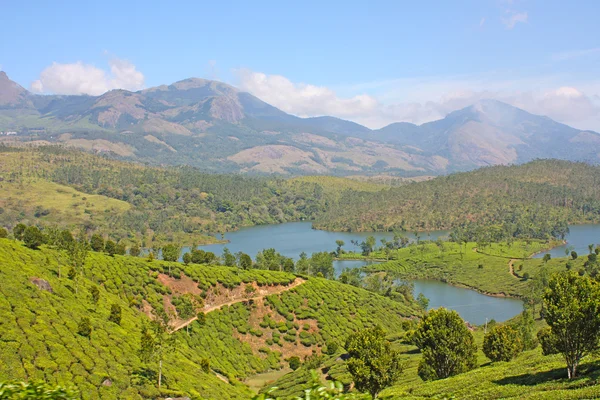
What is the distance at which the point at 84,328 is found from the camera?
145ft

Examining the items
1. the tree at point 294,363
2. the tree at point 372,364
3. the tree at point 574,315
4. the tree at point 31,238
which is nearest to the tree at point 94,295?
the tree at point 31,238

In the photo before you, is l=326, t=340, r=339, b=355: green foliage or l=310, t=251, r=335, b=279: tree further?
l=310, t=251, r=335, b=279: tree

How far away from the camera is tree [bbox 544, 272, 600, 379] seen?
27.8 m

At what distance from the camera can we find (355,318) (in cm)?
8475

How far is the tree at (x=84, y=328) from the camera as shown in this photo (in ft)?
145

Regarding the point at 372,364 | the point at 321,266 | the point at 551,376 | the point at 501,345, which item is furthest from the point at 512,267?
the point at 551,376

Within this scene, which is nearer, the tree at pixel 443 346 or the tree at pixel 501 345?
the tree at pixel 443 346

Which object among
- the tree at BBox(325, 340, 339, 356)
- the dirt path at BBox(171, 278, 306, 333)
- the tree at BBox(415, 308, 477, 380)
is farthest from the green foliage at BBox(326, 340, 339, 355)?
the tree at BBox(415, 308, 477, 380)

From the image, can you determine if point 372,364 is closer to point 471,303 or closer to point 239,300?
point 239,300

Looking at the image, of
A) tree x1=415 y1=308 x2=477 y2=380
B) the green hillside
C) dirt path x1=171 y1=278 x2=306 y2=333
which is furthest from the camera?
dirt path x1=171 y1=278 x2=306 y2=333

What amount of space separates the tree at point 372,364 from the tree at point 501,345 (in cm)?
1432

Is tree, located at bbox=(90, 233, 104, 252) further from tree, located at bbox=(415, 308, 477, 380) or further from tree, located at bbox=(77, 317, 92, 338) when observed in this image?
tree, located at bbox=(415, 308, 477, 380)

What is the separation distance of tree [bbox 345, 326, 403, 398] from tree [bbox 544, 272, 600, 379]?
1594cm

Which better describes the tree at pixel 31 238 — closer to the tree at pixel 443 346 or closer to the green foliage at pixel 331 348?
the green foliage at pixel 331 348
